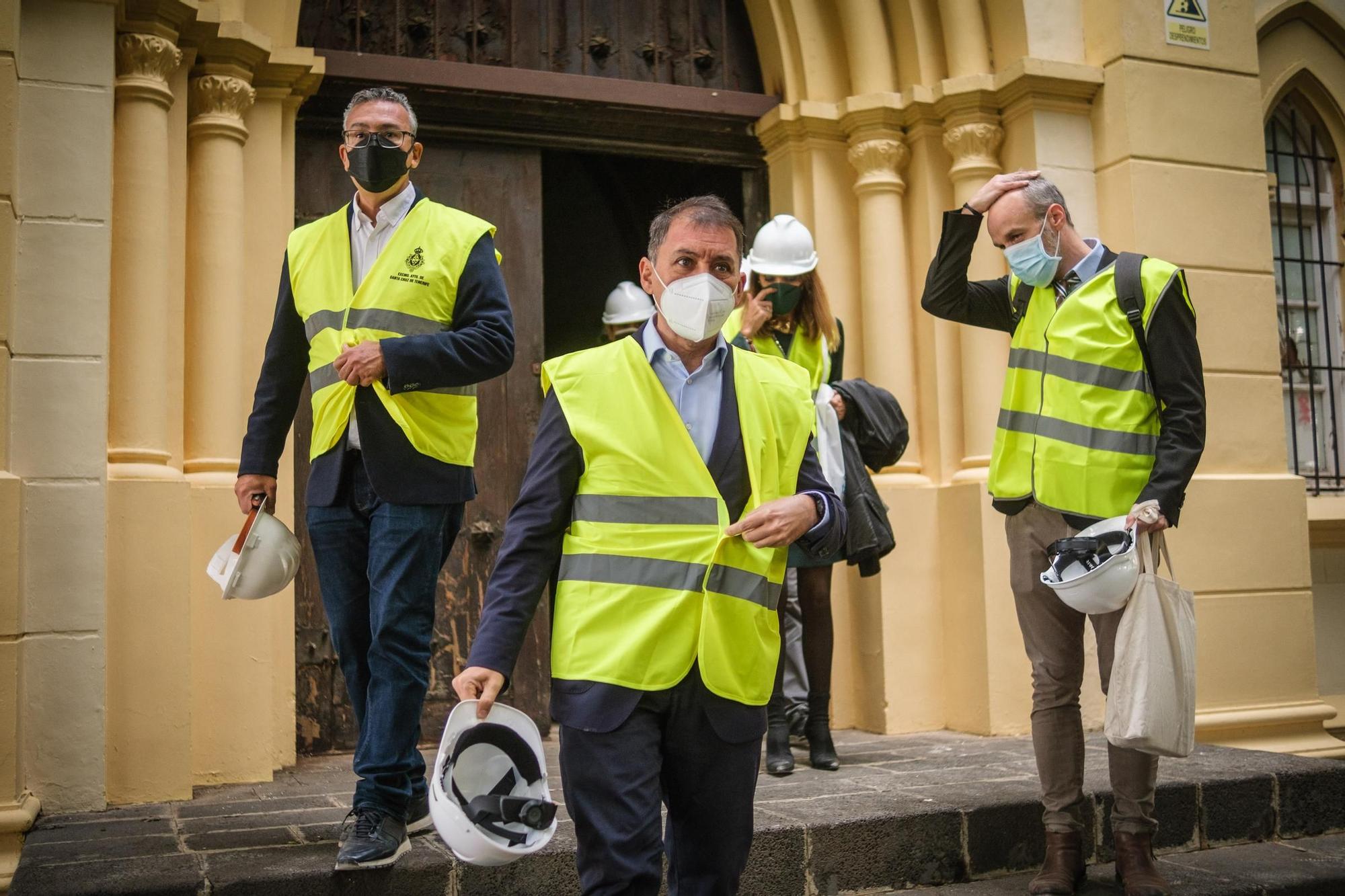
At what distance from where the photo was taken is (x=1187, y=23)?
6039 mm

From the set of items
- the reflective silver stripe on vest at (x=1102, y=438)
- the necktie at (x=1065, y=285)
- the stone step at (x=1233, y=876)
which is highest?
the necktie at (x=1065, y=285)

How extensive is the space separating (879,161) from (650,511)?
4.19m

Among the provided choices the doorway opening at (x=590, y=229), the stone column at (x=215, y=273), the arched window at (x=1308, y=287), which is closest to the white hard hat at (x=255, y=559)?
the stone column at (x=215, y=273)

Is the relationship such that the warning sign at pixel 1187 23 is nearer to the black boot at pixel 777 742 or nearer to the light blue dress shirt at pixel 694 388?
the black boot at pixel 777 742

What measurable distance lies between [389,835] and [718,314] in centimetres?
167

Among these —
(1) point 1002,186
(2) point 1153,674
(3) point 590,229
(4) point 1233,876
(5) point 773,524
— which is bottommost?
(4) point 1233,876

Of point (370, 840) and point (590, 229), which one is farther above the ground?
point (590, 229)

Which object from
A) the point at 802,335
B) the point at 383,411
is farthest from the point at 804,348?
the point at 383,411

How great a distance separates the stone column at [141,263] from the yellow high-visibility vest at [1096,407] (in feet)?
9.87

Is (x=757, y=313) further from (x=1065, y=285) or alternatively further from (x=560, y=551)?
(x=560, y=551)

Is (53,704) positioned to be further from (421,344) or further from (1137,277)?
(1137,277)

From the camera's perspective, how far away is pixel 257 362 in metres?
5.18

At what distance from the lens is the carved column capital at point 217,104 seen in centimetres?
506

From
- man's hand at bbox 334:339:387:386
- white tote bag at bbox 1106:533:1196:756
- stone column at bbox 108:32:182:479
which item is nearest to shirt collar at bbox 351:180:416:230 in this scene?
man's hand at bbox 334:339:387:386
